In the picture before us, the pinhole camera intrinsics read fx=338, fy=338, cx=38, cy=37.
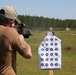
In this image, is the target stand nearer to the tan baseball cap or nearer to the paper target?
the paper target

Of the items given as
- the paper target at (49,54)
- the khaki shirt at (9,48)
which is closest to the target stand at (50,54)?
the paper target at (49,54)

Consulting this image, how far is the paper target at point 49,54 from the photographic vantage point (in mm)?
8500

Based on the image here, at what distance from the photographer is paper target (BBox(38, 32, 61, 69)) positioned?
27.9ft

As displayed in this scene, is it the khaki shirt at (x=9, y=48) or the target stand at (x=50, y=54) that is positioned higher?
the khaki shirt at (x=9, y=48)

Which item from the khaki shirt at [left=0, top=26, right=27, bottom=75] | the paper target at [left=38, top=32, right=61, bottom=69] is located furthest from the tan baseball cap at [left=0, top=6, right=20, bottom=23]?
the paper target at [left=38, top=32, right=61, bottom=69]

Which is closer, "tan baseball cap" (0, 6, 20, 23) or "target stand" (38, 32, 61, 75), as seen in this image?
"tan baseball cap" (0, 6, 20, 23)

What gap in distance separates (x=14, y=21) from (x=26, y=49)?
325 mm

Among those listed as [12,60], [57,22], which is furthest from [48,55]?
[57,22]

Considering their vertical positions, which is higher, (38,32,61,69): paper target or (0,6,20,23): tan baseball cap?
(0,6,20,23): tan baseball cap

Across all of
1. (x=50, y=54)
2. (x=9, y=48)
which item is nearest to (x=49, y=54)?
(x=50, y=54)

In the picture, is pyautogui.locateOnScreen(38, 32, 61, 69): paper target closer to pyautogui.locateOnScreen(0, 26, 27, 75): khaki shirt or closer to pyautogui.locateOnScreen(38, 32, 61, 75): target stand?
pyautogui.locateOnScreen(38, 32, 61, 75): target stand

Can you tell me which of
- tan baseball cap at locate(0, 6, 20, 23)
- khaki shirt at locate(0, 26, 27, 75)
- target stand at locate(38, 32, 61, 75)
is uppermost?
tan baseball cap at locate(0, 6, 20, 23)

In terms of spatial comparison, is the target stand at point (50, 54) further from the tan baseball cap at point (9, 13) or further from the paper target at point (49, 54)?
the tan baseball cap at point (9, 13)

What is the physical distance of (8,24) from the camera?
351 centimetres
